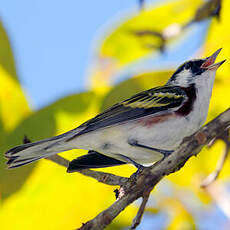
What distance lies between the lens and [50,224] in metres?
3.08

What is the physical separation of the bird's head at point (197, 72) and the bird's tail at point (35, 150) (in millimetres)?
1131

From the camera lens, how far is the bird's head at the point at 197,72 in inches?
140

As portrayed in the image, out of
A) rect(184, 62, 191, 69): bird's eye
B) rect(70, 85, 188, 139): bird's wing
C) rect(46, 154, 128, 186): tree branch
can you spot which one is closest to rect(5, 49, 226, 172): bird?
rect(70, 85, 188, 139): bird's wing

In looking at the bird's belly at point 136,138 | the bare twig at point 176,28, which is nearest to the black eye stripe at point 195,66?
the bare twig at point 176,28

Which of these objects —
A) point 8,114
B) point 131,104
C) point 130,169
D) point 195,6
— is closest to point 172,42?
point 195,6

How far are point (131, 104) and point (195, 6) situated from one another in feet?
4.17

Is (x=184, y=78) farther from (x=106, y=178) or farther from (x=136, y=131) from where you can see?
(x=106, y=178)

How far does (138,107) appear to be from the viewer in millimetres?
3410

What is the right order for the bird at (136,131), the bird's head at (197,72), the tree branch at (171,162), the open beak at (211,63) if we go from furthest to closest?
the bird's head at (197,72)
the open beak at (211,63)
the bird at (136,131)
the tree branch at (171,162)

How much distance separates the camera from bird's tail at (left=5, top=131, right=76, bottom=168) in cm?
306

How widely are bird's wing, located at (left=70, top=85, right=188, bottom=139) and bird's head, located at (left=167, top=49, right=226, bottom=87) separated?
221mm

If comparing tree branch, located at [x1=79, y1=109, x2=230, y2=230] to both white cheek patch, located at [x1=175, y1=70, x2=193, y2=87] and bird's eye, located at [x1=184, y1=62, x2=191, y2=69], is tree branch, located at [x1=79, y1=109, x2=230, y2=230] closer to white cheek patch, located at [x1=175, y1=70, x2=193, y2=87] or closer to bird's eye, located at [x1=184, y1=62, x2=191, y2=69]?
white cheek patch, located at [x1=175, y1=70, x2=193, y2=87]

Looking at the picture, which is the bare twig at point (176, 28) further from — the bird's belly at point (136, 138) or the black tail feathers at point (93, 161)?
the black tail feathers at point (93, 161)

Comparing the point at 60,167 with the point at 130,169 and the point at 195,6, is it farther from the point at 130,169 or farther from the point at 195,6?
the point at 195,6
